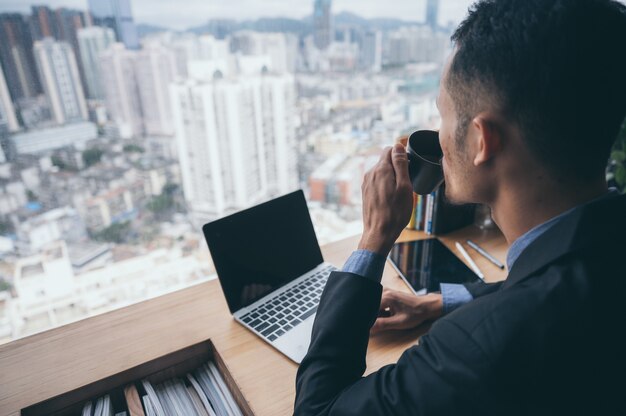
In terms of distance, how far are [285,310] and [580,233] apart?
25.4 inches

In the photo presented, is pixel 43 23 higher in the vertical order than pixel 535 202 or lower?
higher

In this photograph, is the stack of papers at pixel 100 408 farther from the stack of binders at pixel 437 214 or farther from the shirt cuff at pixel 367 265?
the stack of binders at pixel 437 214

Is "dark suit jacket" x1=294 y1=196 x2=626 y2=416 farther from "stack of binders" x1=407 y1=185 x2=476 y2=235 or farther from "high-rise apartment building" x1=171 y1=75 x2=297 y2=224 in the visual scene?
"high-rise apartment building" x1=171 y1=75 x2=297 y2=224

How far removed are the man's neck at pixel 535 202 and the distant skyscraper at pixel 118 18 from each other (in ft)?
4.98

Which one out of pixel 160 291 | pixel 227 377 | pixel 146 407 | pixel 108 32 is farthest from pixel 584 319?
pixel 108 32

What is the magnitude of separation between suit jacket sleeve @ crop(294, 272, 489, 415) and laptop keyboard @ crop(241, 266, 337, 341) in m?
0.23

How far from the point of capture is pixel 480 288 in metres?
0.93

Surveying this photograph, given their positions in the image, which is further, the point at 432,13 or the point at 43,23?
the point at 432,13

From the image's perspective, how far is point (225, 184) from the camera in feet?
5.97

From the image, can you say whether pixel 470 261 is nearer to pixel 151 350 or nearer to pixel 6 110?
pixel 151 350

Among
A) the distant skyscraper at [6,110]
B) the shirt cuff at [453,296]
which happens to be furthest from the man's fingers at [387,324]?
the distant skyscraper at [6,110]

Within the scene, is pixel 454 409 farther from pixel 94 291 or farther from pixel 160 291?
pixel 94 291

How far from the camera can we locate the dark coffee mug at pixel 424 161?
2.76 ft

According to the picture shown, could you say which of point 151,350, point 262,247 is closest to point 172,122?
point 262,247
